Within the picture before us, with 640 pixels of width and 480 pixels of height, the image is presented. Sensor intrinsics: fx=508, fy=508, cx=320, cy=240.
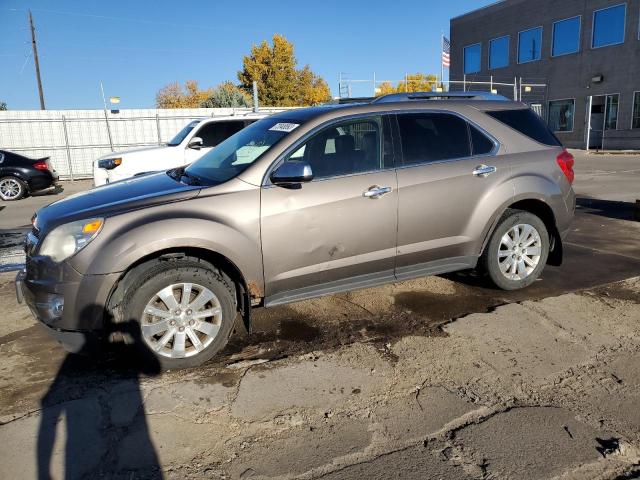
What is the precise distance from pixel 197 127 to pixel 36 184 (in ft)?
21.7

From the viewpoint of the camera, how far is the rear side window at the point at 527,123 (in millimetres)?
4922

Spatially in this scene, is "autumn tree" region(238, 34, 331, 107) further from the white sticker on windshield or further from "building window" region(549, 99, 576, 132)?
the white sticker on windshield

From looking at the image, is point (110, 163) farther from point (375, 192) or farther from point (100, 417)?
point (100, 417)

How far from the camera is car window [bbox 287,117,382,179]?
410 cm

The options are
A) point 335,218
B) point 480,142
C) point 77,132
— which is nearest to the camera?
point 335,218

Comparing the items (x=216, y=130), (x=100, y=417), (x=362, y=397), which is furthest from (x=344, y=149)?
(x=216, y=130)

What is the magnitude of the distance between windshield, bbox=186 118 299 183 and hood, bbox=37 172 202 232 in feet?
1.03

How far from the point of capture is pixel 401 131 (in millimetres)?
4430

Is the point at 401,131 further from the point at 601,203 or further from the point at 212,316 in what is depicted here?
the point at 601,203

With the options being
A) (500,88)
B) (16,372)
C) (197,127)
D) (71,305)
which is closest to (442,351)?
(71,305)

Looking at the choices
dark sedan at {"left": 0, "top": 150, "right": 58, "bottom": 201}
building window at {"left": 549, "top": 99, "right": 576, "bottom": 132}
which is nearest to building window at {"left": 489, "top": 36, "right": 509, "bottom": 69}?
building window at {"left": 549, "top": 99, "right": 576, "bottom": 132}

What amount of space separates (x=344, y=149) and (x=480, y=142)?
1393 mm

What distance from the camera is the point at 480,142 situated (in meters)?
4.71

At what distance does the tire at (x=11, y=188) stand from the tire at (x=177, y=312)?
12.4 metres
